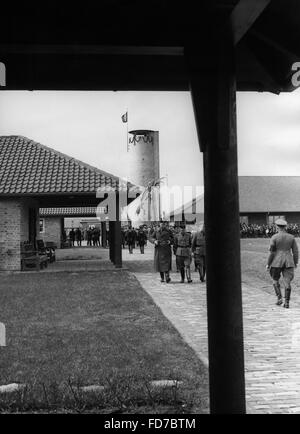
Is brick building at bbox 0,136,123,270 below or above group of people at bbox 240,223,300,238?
above

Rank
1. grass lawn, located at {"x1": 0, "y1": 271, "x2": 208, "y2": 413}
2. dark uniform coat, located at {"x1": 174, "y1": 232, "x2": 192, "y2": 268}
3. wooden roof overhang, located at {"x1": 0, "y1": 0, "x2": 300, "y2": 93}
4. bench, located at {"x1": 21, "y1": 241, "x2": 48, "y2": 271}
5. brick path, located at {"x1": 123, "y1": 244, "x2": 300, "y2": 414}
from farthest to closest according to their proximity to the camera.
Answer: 1. bench, located at {"x1": 21, "y1": 241, "x2": 48, "y2": 271}
2. dark uniform coat, located at {"x1": 174, "y1": 232, "x2": 192, "y2": 268}
3. brick path, located at {"x1": 123, "y1": 244, "x2": 300, "y2": 414}
4. grass lawn, located at {"x1": 0, "y1": 271, "x2": 208, "y2": 413}
5. wooden roof overhang, located at {"x1": 0, "y1": 0, "x2": 300, "y2": 93}

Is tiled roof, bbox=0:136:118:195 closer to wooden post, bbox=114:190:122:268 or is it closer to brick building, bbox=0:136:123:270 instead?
brick building, bbox=0:136:123:270

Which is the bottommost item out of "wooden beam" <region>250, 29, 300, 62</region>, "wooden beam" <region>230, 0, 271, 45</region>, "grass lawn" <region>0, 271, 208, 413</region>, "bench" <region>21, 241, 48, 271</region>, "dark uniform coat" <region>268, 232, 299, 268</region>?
"grass lawn" <region>0, 271, 208, 413</region>

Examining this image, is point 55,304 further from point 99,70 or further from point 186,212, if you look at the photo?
point 186,212

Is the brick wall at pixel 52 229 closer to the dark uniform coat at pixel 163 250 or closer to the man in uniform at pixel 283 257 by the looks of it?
the dark uniform coat at pixel 163 250

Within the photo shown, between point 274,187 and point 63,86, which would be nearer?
point 63,86

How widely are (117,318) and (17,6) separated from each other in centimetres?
657

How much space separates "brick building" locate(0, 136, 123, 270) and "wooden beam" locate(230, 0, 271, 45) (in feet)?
51.3

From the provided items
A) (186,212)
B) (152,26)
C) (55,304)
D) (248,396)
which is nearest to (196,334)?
(248,396)

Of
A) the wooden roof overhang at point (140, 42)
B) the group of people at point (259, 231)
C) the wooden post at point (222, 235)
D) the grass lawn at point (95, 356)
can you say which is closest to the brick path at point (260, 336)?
the grass lawn at point (95, 356)

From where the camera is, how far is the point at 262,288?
13.6 metres

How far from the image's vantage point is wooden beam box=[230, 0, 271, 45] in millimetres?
3012

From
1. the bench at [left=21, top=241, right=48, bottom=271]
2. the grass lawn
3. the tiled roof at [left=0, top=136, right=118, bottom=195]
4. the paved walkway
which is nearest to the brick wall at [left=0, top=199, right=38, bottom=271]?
the bench at [left=21, top=241, right=48, bottom=271]

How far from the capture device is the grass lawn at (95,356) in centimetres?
468
